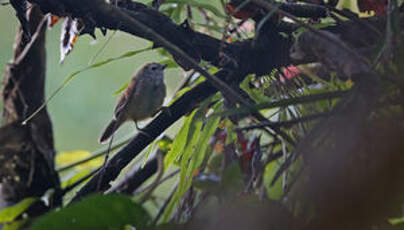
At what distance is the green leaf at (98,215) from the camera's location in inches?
21.5

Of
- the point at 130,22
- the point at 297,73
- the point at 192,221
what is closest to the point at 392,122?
the point at 192,221

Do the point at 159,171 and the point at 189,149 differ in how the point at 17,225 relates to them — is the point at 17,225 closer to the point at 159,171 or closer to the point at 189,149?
the point at 159,171

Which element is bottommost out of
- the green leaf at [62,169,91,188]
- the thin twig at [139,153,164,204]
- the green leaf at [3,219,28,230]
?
the thin twig at [139,153,164,204]

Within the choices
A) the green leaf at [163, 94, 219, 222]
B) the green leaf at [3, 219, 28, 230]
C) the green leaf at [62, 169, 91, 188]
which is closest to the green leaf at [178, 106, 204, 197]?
the green leaf at [163, 94, 219, 222]

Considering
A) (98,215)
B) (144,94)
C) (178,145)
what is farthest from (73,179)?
(98,215)

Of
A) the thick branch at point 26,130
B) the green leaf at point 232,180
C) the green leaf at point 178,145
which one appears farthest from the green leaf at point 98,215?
the thick branch at point 26,130

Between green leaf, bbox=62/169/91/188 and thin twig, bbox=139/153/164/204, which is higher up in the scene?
green leaf, bbox=62/169/91/188

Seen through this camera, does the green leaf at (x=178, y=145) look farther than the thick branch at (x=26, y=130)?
No

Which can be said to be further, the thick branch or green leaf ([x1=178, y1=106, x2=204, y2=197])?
the thick branch

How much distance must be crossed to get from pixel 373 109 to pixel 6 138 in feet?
3.99

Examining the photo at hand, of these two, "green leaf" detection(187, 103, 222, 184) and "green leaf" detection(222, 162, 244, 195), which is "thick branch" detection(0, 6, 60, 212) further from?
"green leaf" detection(222, 162, 244, 195)

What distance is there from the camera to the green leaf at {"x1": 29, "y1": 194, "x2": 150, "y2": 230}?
0.55 m

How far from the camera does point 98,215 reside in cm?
56

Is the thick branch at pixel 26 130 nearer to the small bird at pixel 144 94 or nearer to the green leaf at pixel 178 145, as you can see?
the small bird at pixel 144 94
